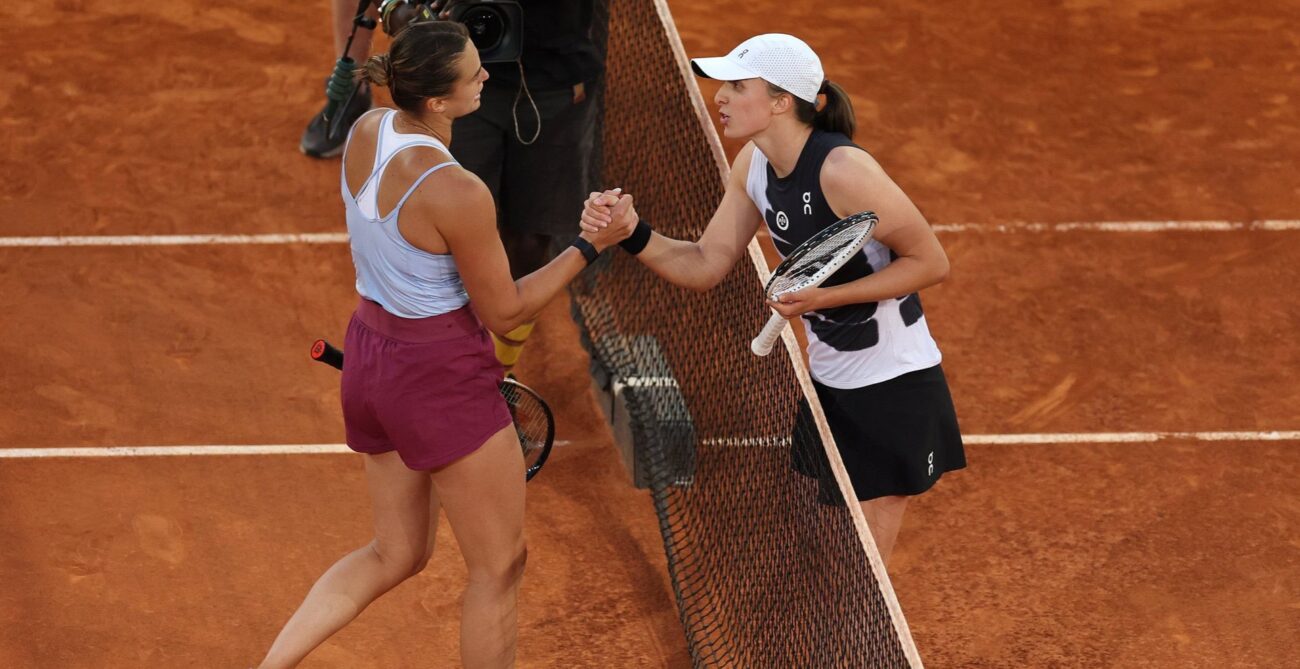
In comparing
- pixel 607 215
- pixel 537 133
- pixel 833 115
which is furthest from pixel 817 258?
pixel 537 133

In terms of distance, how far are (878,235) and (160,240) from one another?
4466 mm

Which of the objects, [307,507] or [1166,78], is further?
[1166,78]

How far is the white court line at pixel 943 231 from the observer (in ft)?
24.6

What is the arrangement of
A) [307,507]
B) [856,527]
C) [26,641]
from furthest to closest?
[307,507] < [26,641] < [856,527]

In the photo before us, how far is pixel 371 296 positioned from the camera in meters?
4.14

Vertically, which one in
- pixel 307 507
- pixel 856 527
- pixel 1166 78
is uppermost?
pixel 856 527

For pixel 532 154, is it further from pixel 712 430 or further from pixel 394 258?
pixel 394 258

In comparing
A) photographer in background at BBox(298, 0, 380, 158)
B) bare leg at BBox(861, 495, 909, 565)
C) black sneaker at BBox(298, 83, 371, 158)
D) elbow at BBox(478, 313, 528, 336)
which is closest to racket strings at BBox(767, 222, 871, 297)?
elbow at BBox(478, 313, 528, 336)

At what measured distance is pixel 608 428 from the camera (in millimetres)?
6480

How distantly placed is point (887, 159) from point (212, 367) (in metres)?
3.78

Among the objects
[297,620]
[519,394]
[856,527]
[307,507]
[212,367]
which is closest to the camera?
[856,527]

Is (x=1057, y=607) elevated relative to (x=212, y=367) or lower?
lower

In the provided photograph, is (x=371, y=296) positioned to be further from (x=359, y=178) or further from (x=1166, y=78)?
(x=1166, y=78)

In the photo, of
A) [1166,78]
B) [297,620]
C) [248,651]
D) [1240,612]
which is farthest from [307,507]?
[1166,78]
